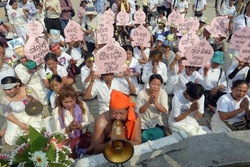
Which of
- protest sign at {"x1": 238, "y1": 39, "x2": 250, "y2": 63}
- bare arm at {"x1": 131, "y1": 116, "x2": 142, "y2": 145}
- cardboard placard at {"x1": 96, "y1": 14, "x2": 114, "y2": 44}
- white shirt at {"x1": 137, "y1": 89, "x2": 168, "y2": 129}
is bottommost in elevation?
white shirt at {"x1": 137, "y1": 89, "x2": 168, "y2": 129}

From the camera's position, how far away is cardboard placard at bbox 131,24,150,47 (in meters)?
6.56

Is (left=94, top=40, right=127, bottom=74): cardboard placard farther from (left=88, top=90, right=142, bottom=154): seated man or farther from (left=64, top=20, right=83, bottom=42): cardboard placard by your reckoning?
(left=64, top=20, right=83, bottom=42): cardboard placard

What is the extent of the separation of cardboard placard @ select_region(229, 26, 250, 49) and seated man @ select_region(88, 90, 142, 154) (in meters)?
3.83

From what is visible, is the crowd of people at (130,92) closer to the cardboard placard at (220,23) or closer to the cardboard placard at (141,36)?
the cardboard placard at (141,36)

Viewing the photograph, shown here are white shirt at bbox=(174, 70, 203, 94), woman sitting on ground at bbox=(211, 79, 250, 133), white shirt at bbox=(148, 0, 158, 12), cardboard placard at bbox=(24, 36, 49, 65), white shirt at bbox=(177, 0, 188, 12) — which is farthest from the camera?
white shirt at bbox=(148, 0, 158, 12)

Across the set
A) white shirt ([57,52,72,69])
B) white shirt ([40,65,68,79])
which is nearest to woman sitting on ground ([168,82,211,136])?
white shirt ([40,65,68,79])

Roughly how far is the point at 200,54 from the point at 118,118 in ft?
9.05

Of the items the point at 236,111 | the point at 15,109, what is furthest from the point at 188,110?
the point at 15,109

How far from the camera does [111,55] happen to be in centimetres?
474

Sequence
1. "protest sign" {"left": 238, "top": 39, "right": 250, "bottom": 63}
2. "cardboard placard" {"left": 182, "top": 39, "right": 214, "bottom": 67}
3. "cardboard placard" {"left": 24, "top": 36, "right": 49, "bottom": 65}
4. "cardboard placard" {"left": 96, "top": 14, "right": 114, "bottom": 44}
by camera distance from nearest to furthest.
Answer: "cardboard placard" {"left": 182, "top": 39, "right": 214, "bottom": 67}, "protest sign" {"left": 238, "top": 39, "right": 250, "bottom": 63}, "cardboard placard" {"left": 24, "top": 36, "right": 49, "bottom": 65}, "cardboard placard" {"left": 96, "top": 14, "right": 114, "bottom": 44}

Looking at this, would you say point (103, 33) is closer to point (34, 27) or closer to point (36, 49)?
point (36, 49)

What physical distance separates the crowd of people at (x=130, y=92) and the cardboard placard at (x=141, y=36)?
197 mm

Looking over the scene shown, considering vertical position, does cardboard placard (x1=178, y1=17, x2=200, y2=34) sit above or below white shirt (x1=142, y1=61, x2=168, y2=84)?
above

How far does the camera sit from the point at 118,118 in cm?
314
